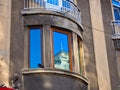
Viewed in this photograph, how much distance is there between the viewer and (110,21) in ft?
52.3

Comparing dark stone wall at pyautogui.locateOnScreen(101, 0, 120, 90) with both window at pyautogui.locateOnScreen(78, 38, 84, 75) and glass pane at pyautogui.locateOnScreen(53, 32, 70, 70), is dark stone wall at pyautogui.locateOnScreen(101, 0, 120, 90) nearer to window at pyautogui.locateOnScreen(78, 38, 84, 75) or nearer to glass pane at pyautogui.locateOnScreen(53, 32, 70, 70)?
window at pyautogui.locateOnScreen(78, 38, 84, 75)

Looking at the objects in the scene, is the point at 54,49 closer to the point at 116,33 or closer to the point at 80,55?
the point at 80,55

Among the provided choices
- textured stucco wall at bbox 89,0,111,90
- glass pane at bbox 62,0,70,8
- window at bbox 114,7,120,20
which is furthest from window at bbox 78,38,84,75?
window at bbox 114,7,120,20

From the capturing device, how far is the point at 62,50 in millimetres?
12836

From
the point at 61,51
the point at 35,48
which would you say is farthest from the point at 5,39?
the point at 61,51

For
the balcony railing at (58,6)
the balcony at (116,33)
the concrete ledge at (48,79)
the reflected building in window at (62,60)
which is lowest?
the concrete ledge at (48,79)

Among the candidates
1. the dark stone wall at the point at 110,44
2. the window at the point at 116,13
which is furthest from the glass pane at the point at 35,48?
the window at the point at 116,13

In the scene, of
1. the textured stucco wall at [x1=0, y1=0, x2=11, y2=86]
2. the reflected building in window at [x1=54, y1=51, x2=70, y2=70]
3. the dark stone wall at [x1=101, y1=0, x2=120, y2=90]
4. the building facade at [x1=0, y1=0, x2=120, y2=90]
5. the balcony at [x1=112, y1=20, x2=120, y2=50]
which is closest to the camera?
the textured stucco wall at [x1=0, y1=0, x2=11, y2=86]

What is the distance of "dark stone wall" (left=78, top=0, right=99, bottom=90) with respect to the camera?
1360 cm

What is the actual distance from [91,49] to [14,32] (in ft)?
12.4

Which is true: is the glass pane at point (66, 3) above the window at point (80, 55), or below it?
above

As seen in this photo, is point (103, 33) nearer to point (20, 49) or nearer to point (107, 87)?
point (107, 87)

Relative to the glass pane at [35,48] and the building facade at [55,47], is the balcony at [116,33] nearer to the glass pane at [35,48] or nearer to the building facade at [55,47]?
the building facade at [55,47]

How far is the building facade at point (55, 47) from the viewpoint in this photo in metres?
11.7
